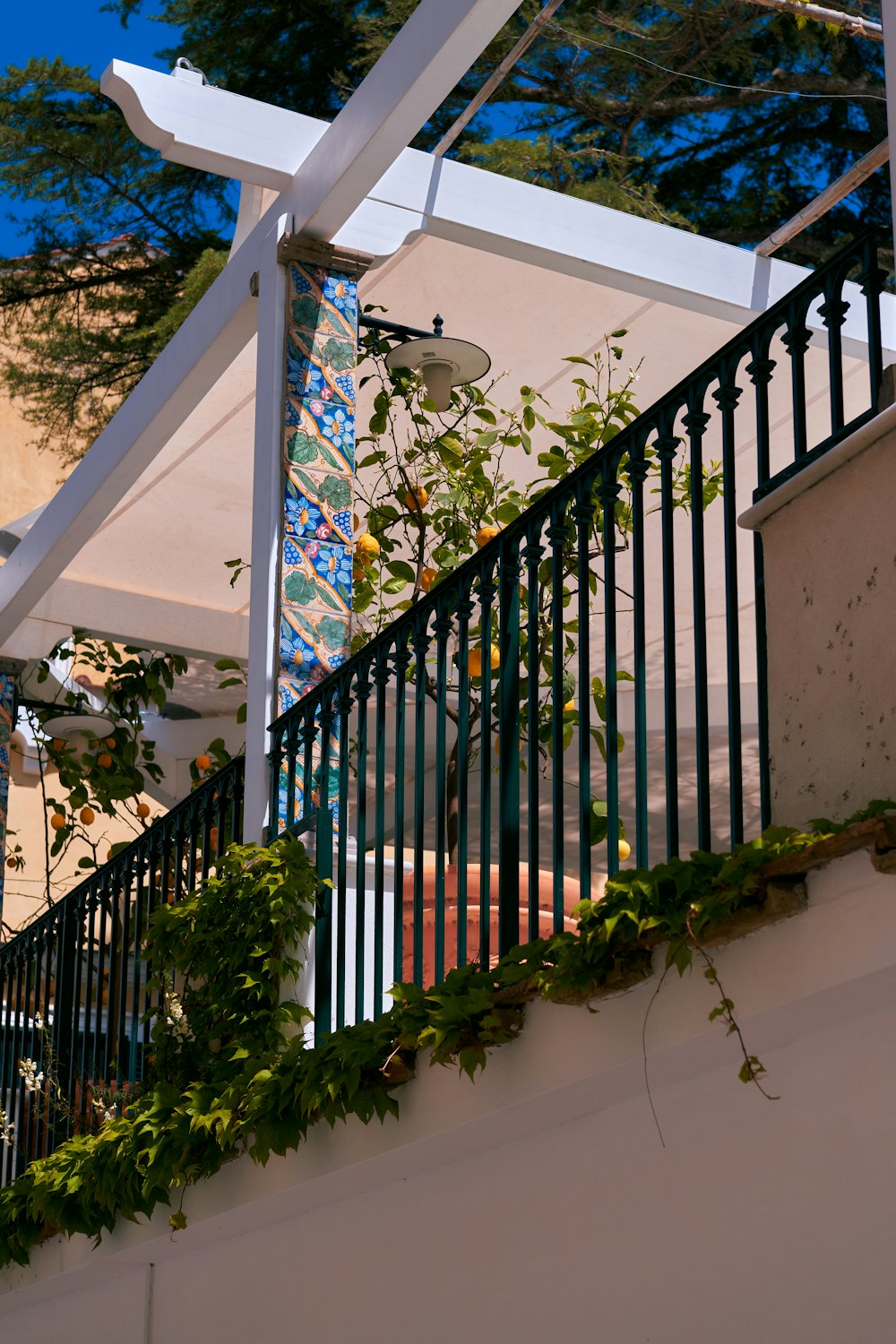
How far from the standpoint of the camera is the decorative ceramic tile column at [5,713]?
8.45 m

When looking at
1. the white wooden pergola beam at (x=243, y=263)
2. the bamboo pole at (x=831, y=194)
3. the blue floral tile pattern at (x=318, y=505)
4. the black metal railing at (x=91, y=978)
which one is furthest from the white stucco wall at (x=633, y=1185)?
the bamboo pole at (x=831, y=194)

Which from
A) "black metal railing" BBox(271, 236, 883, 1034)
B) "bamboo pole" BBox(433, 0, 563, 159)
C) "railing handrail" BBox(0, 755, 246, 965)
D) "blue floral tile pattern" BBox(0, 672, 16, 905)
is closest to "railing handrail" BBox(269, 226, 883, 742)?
"black metal railing" BBox(271, 236, 883, 1034)

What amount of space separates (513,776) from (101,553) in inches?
201

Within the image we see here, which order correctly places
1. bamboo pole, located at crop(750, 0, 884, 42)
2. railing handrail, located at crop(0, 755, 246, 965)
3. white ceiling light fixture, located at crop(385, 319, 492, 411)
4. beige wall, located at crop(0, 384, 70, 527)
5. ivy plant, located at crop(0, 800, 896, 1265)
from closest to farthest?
ivy plant, located at crop(0, 800, 896, 1265), railing handrail, located at crop(0, 755, 246, 965), bamboo pole, located at crop(750, 0, 884, 42), white ceiling light fixture, located at crop(385, 319, 492, 411), beige wall, located at crop(0, 384, 70, 527)

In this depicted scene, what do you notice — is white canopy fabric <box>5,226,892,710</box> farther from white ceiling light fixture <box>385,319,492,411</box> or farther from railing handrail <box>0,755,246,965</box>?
railing handrail <box>0,755,246,965</box>

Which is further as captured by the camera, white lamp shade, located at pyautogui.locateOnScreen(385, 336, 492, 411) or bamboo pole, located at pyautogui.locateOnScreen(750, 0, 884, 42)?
white lamp shade, located at pyautogui.locateOnScreen(385, 336, 492, 411)

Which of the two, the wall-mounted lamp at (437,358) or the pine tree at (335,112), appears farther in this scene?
the pine tree at (335,112)

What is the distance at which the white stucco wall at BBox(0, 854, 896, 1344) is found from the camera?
8.70 ft

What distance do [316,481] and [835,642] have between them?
8.84 ft

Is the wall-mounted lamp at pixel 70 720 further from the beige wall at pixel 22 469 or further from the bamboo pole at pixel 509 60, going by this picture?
the beige wall at pixel 22 469

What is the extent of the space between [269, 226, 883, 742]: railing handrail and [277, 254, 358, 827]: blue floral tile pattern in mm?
384

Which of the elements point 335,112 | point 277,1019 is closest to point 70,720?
point 277,1019

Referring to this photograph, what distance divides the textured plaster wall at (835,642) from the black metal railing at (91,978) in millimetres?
2497

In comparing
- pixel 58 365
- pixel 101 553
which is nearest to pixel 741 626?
pixel 101 553
